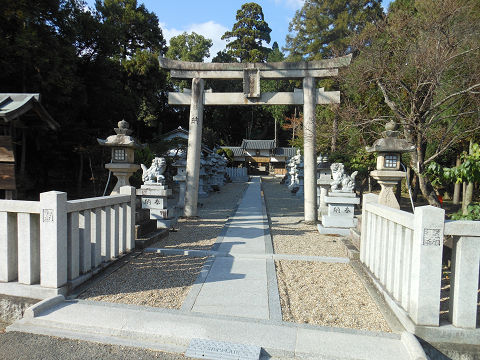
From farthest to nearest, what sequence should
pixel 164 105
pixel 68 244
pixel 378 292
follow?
pixel 164 105 < pixel 378 292 < pixel 68 244

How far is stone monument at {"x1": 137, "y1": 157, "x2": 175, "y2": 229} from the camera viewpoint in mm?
7539

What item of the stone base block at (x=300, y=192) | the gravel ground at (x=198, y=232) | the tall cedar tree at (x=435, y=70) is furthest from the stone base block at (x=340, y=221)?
the stone base block at (x=300, y=192)

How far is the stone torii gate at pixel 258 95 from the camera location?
333 inches

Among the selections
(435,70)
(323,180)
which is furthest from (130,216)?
(435,70)

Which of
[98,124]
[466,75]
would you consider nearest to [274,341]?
[466,75]

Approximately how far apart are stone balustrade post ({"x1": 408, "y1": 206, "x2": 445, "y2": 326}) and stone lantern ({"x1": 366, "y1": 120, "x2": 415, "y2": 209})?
3039 mm

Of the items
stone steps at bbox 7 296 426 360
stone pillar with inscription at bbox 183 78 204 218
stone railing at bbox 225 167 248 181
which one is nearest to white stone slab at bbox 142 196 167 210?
stone pillar with inscription at bbox 183 78 204 218

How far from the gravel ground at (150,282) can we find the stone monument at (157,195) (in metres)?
2.51

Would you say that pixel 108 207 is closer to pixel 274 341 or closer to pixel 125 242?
pixel 125 242

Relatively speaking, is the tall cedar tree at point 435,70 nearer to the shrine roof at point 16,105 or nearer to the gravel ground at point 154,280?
the gravel ground at point 154,280

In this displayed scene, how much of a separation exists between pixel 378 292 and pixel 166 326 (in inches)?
98.1

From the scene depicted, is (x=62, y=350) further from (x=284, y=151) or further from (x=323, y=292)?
(x=284, y=151)

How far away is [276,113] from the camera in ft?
130

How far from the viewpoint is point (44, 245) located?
3.24m
